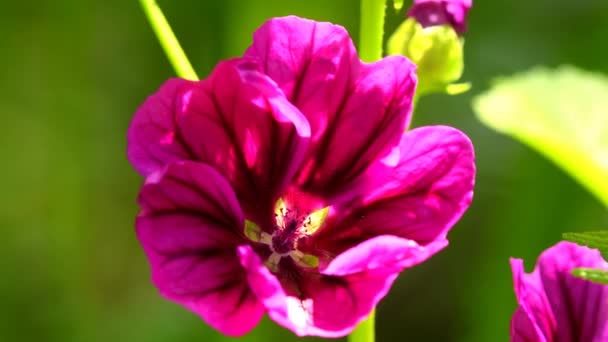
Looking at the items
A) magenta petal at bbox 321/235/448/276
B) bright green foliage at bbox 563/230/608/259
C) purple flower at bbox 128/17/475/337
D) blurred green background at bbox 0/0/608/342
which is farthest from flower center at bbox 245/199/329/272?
blurred green background at bbox 0/0/608/342

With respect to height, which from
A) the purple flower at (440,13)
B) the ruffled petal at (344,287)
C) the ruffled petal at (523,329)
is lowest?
the ruffled petal at (523,329)

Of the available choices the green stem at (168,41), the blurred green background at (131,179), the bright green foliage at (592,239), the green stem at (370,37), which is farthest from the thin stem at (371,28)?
the blurred green background at (131,179)

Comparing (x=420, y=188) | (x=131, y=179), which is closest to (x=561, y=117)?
(x=420, y=188)

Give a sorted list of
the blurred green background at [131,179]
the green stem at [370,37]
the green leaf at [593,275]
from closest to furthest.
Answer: the green leaf at [593,275]
the green stem at [370,37]
the blurred green background at [131,179]

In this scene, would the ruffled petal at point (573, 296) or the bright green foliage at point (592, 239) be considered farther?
the ruffled petal at point (573, 296)

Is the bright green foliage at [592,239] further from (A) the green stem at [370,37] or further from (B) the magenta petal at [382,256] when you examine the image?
(A) the green stem at [370,37]

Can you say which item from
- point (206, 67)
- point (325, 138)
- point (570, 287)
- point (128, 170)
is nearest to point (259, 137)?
point (325, 138)

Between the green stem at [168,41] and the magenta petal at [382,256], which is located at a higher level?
the green stem at [168,41]
